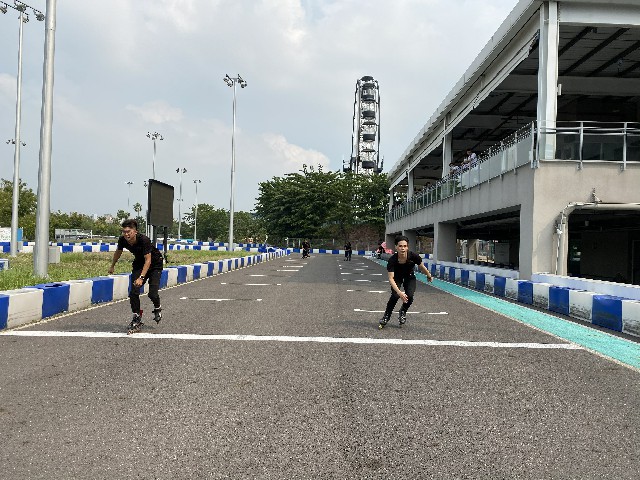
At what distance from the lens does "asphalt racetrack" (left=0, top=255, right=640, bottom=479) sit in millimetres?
3357

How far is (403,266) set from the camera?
353 inches

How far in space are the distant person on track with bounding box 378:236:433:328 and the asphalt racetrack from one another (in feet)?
1.40

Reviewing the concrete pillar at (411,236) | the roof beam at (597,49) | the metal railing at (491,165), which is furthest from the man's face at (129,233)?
the concrete pillar at (411,236)

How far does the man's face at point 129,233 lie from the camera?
7.91m

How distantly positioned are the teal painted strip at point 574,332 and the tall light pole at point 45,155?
412 inches

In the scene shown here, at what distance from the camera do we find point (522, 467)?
3.35 meters

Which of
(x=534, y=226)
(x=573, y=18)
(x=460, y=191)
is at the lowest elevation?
(x=534, y=226)

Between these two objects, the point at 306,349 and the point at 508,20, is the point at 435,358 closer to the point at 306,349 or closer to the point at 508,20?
the point at 306,349

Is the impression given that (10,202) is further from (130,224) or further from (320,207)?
(130,224)

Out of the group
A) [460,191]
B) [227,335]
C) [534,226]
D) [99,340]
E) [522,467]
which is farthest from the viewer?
[460,191]

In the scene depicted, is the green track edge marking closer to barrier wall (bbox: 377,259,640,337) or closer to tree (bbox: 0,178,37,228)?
barrier wall (bbox: 377,259,640,337)

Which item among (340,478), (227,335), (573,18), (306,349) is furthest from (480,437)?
(573,18)

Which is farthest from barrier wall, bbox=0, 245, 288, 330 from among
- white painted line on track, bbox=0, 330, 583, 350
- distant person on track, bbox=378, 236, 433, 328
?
distant person on track, bbox=378, 236, 433, 328

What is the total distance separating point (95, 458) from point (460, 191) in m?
20.8
